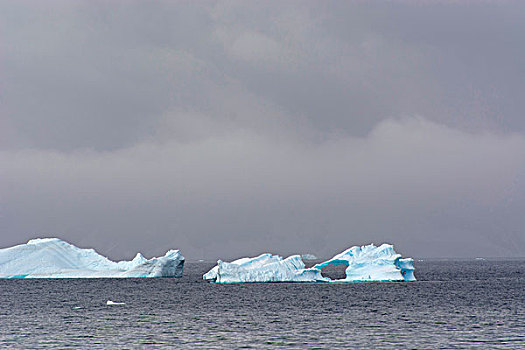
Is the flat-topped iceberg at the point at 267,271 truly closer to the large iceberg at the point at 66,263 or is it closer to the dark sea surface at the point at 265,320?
the dark sea surface at the point at 265,320

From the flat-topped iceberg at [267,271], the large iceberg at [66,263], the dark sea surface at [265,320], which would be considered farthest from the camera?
the large iceberg at [66,263]

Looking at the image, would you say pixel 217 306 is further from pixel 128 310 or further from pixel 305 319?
pixel 305 319

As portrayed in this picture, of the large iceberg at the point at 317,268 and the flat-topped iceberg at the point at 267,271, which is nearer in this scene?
the large iceberg at the point at 317,268

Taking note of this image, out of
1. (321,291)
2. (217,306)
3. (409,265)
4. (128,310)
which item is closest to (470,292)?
(409,265)

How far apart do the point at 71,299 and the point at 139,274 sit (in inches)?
976

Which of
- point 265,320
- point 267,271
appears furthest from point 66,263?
point 265,320

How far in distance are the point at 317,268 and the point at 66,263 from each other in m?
30.2

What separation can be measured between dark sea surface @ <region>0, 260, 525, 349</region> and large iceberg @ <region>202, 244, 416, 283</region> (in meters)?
5.18

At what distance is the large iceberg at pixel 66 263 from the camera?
76.9 metres

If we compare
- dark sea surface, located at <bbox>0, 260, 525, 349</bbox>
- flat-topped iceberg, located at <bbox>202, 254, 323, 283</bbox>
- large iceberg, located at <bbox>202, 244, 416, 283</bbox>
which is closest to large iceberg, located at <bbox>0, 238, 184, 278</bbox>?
flat-topped iceberg, located at <bbox>202, 254, 323, 283</bbox>

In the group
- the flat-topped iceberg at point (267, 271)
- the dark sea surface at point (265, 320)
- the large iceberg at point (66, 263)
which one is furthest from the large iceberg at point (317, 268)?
the large iceberg at point (66, 263)

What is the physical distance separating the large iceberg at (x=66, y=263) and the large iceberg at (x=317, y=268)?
11369 mm

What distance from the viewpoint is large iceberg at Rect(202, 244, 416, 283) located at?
220 feet

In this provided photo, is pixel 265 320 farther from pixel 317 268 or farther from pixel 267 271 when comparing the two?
pixel 317 268
